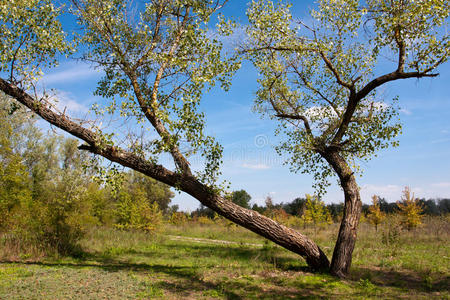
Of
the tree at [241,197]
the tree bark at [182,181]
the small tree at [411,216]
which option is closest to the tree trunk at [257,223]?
the tree bark at [182,181]

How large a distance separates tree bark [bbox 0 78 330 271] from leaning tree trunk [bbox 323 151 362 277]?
1.77ft

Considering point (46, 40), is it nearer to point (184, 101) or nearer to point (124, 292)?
point (184, 101)

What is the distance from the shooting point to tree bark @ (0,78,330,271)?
25.3 ft

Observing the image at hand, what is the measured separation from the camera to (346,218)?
862 centimetres

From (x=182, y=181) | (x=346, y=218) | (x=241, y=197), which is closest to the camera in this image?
(x=182, y=181)

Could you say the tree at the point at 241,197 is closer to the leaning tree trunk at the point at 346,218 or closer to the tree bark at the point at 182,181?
the leaning tree trunk at the point at 346,218

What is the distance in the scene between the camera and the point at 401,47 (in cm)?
762

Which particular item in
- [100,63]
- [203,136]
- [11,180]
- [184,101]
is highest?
[100,63]

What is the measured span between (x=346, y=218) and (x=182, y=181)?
4.58m

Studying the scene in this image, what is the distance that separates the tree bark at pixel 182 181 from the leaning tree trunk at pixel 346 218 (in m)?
0.54

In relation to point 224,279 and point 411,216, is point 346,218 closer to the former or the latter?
point 224,279

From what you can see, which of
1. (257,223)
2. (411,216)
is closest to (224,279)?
(257,223)

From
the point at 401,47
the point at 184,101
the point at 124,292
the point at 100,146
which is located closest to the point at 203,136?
the point at 184,101

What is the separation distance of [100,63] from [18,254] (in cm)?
703
